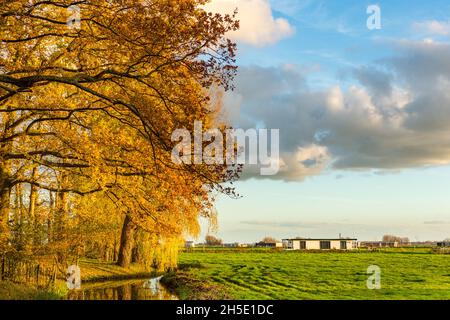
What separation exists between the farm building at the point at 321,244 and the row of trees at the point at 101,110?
94.3 m

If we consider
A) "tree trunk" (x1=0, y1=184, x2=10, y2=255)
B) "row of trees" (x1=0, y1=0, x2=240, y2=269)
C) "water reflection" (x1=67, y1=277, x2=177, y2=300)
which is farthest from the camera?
"water reflection" (x1=67, y1=277, x2=177, y2=300)

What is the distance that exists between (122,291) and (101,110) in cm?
1165

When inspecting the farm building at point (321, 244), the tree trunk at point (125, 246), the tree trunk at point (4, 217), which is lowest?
the farm building at point (321, 244)

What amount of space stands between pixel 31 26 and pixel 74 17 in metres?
2.22

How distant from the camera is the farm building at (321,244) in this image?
4582 inches

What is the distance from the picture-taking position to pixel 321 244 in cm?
11900

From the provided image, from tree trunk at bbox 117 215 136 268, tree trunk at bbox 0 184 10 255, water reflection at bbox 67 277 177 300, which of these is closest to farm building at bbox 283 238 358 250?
tree trunk at bbox 117 215 136 268

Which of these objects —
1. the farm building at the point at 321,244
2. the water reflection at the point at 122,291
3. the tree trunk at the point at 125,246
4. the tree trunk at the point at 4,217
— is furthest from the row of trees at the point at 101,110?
the farm building at the point at 321,244

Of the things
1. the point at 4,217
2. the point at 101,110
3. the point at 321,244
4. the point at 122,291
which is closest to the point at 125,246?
the point at 122,291

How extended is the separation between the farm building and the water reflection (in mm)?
89095

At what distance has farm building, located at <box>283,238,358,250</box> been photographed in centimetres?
11638

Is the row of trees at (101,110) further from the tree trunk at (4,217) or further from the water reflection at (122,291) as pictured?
the water reflection at (122,291)

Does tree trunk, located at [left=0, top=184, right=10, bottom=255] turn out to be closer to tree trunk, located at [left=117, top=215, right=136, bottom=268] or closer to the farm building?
tree trunk, located at [left=117, top=215, right=136, bottom=268]
